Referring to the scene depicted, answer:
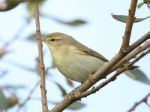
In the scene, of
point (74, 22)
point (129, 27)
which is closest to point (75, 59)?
point (74, 22)

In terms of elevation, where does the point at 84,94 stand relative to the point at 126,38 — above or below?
below

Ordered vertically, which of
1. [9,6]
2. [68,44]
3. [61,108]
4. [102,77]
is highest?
[9,6]

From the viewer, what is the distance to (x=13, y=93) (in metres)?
3.15

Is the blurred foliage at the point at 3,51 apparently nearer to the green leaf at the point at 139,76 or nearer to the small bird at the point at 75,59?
the small bird at the point at 75,59

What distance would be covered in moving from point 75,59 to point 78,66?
0.14 metres

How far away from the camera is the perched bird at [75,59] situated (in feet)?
11.6

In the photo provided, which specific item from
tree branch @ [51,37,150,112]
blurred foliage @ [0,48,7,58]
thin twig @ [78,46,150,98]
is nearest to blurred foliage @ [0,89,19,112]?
blurred foliage @ [0,48,7,58]

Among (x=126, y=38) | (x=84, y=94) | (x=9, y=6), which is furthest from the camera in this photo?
(x=9, y=6)

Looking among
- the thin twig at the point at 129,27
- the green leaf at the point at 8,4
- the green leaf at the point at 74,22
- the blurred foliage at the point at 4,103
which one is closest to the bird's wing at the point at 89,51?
the green leaf at the point at 74,22

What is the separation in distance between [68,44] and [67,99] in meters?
1.86

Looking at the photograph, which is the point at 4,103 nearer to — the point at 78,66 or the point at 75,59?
the point at 78,66

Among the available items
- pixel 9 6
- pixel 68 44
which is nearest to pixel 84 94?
pixel 9 6

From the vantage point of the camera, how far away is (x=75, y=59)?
3779 millimetres

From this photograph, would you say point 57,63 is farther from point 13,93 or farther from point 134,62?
point 134,62
